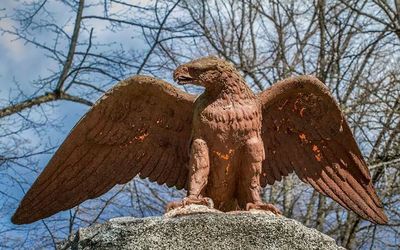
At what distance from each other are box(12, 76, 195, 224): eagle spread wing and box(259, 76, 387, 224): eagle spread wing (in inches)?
21.2

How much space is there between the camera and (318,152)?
13.2ft

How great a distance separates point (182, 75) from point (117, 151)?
2.20 ft

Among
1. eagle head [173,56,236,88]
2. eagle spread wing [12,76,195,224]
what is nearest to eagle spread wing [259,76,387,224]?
eagle head [173,56,236,88]

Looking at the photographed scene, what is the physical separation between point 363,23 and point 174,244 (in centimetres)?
750

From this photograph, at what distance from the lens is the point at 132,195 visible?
985cm

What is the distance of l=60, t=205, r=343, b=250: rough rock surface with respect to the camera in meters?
2.90

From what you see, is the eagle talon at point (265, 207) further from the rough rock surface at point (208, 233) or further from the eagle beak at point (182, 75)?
the eagle beak at point (182, 75)

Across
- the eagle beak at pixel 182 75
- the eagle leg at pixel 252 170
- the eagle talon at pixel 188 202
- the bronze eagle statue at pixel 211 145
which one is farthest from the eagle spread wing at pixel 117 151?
the eagle talon at pixel 188 202

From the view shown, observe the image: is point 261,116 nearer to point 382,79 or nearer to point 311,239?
point 311,239

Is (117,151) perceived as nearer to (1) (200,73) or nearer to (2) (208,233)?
(1) (200,73)

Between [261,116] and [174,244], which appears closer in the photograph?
[174,244]

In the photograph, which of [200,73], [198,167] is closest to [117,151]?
[198,167]

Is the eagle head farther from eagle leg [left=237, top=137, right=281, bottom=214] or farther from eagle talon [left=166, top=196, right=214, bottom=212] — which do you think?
eagle talon [left=166, top=196, right=214, bottom=212]

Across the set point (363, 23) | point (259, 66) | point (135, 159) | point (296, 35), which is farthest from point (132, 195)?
point (135, 159)
